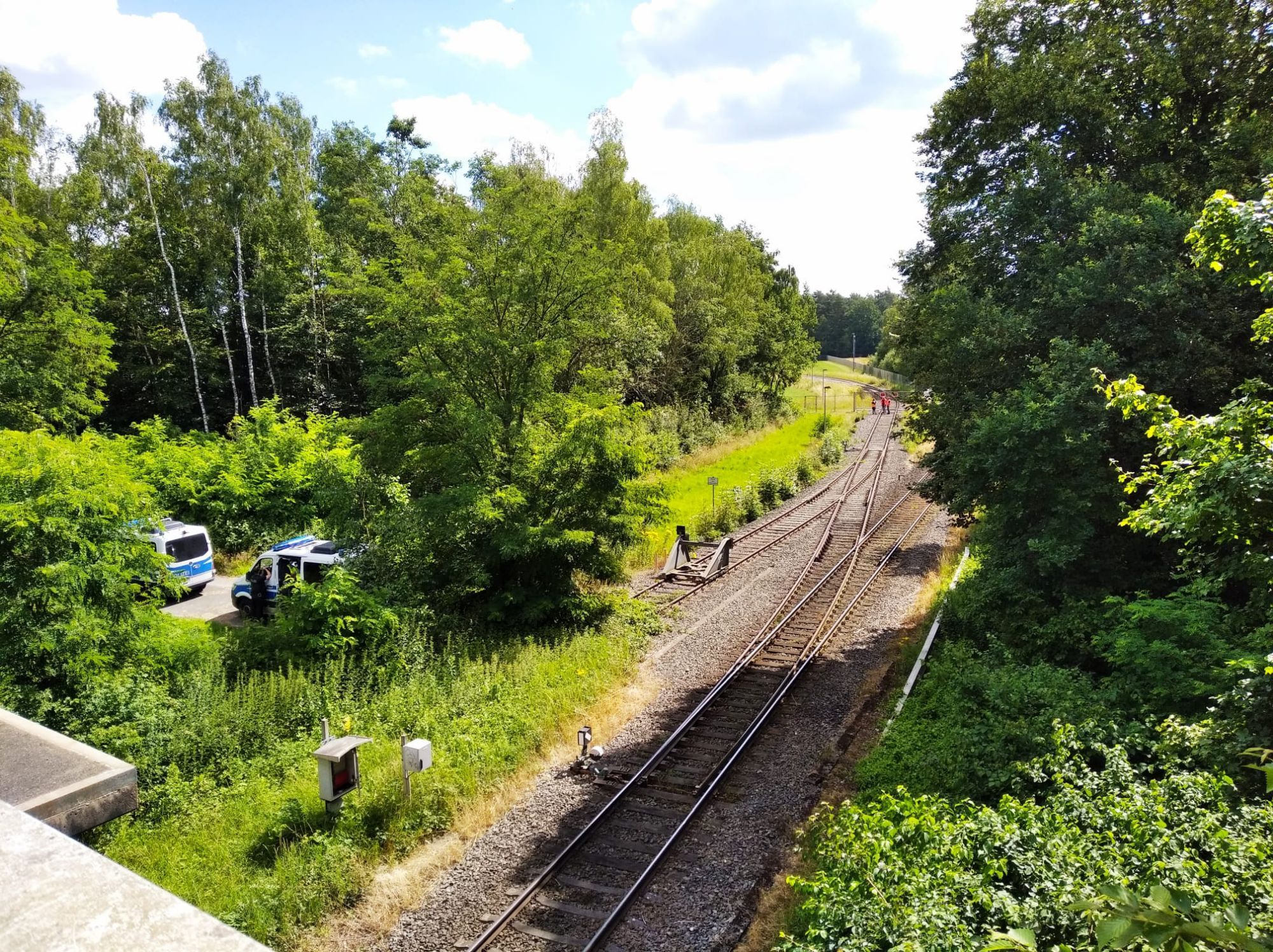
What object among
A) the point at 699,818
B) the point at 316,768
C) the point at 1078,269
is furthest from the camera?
the point at 1078,269

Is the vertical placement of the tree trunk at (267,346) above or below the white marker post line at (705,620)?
above

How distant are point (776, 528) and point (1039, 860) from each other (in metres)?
21.7

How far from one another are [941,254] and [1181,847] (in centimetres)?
1608

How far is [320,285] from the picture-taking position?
1607 inches

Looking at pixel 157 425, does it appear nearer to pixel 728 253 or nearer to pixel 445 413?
pixel 445 413

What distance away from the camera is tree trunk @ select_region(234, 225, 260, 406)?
35500 mm

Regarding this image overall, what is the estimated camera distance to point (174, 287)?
1368 inches

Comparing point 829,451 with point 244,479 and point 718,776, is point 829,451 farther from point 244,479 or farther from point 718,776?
point 718,776

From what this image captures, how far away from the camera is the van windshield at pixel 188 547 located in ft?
65.3

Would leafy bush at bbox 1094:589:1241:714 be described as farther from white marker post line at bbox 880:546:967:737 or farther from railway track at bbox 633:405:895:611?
railway track at bbox 633:405:895:611

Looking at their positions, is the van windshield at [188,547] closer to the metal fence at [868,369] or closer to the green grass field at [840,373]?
the metal fence at [868,369]

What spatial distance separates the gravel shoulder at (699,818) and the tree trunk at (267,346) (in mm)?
29466

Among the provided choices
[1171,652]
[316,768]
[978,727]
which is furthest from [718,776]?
[1171,652]

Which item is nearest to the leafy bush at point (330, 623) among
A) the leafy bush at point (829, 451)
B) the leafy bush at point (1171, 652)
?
the leafy bush at point (1171, 652)
